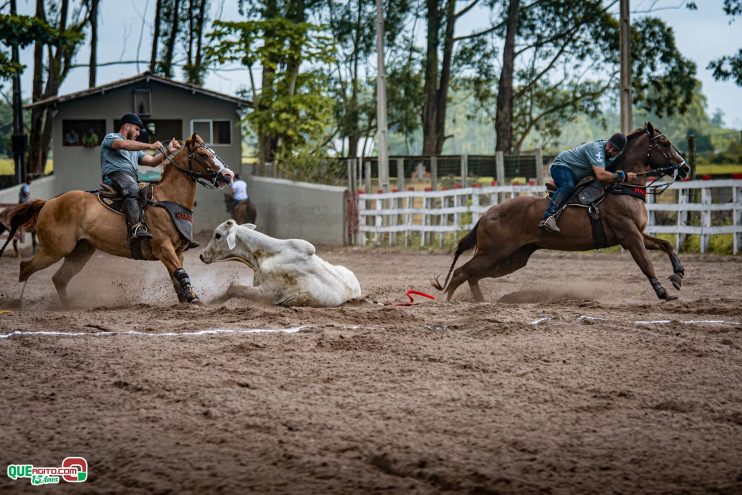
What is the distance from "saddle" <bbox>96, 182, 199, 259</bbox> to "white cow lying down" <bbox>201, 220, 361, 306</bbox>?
445 mm

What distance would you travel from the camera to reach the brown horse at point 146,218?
34.9 ft

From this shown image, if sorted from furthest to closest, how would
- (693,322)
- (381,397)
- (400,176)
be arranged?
(400,176) → (693,322) → (381,397)

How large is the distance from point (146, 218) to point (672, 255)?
6.08 meters

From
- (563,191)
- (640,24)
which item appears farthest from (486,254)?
(640,24)

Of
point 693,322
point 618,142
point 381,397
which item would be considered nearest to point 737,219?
point 618,142

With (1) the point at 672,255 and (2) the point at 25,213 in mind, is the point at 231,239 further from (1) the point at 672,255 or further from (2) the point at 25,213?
(1) the point at 672,255

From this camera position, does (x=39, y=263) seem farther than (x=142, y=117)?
No

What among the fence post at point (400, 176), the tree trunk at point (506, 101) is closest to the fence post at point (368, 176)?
the fence post at point (400, 176)

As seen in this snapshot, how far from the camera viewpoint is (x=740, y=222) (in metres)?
16.8

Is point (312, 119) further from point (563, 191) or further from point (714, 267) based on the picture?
point (563, 191)

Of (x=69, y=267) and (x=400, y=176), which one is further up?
(x=400, y=176)

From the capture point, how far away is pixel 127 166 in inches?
424

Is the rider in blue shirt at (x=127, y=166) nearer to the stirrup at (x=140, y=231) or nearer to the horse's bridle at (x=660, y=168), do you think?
the stirrup at (x=140, y=231)

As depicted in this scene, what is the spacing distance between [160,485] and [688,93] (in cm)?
3734
